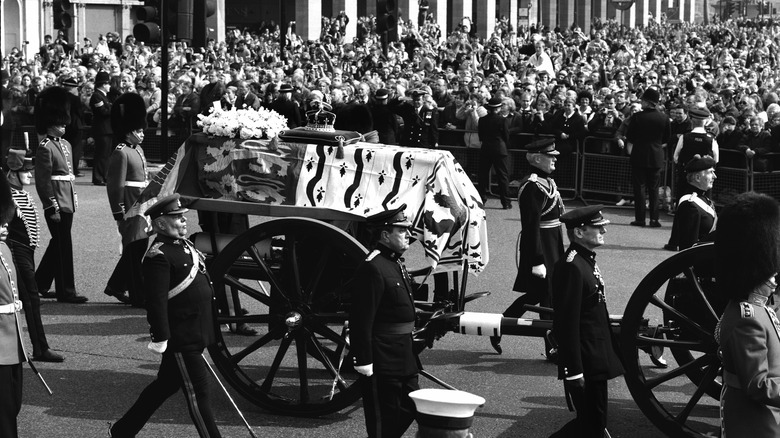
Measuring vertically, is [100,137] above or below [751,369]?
above

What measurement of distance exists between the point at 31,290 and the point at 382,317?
341 centimetres

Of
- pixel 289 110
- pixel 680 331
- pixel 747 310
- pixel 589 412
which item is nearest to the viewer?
pixel 747 310

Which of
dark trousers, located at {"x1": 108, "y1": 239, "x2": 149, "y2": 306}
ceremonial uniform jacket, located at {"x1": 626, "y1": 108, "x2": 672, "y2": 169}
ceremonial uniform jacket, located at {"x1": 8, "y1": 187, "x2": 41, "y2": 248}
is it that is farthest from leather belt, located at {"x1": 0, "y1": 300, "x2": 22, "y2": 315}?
ceremonial uniform jacket, located at {"x1": 626, "y1": 108, "x2": 672, "y2": 169}

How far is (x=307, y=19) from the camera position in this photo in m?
46.9

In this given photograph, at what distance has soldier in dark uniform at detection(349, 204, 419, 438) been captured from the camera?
6668mm

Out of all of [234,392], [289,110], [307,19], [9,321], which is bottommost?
[234,392]

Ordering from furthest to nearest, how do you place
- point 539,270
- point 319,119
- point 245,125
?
point 319,119, point 539,270, point 245,125

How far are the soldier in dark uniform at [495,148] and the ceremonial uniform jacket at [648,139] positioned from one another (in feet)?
6.46

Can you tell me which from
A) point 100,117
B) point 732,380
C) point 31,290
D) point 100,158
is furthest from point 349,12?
point 732,380

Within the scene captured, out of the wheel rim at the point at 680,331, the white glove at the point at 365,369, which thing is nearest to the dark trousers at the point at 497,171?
the wheel rim at the point at 680,331

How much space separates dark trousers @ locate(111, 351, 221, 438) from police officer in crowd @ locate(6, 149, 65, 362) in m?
1.74

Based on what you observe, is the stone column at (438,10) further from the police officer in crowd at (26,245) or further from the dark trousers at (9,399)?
the dark trousers at (9,399)

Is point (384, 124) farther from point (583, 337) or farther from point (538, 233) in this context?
point (583, 337)

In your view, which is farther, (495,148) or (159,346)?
(495,148)
